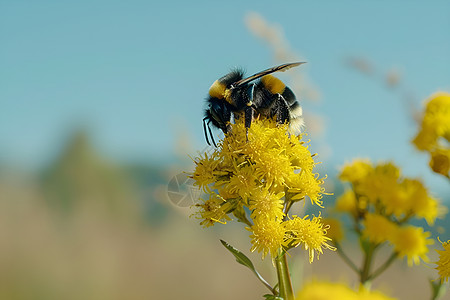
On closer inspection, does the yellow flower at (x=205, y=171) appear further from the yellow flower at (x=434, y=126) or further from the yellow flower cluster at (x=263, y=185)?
the yellow flower at (x=434, y=126)

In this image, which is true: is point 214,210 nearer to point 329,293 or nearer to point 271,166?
point 271,166

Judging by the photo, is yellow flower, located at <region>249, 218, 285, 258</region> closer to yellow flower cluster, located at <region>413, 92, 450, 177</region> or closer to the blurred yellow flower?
yellow flower cluster, located at <region>413, 92, 450, 177</region>

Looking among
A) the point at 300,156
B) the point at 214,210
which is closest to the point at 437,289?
the point at 300,156

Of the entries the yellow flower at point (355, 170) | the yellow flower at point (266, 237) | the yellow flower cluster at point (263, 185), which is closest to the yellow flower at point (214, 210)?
the yellow flower cluster at point (263, 185)

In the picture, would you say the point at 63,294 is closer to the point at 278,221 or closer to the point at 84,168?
the point at 84,168

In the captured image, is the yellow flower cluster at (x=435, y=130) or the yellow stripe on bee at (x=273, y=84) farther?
the yellow stripe on bee at (x=273, y=84)

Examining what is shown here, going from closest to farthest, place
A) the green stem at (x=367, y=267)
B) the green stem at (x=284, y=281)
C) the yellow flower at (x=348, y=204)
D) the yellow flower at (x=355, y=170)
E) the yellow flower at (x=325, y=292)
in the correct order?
the yellow flower at (x=325, y=292) → the green stem at (x=284, y=281) → the green stem at (x=367, y=267) → the yellow flower at (x=355, y=170) → the yellow flower at (x=348, y=204)
